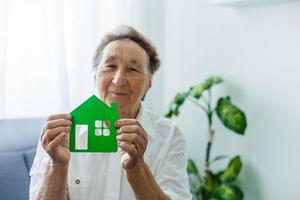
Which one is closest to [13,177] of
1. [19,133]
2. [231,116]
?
[19,133]

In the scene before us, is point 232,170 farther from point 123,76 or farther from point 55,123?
point 55,123

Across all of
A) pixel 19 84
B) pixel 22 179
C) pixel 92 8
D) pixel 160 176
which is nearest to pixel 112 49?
pixel 160 176

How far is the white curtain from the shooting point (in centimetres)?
181

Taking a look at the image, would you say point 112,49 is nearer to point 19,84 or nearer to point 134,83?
point 134,83

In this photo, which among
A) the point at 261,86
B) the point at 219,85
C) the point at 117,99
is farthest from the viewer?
the point at 219,85

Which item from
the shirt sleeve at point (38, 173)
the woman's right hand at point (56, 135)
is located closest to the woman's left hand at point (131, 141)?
the woman's right hand at point (56, 135)

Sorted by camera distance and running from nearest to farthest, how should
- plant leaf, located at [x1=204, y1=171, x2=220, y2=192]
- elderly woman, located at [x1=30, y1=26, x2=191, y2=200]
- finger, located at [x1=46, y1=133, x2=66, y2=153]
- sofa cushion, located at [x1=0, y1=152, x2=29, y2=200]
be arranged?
1. finger, located at [x1=46, y1=133, x2=66, y2=153]
2. elderly woman, located at [x1=30, y1=26, x2=191, y2=200]
3. sofa cushion, located at [x1=0, y1=152, x2=29, y2=200]
4. plant leaf, located at [x1=204, y1=171, x2=220, y2=192]

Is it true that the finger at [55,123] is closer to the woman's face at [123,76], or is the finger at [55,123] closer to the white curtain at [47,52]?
the woman's face at [123,76]

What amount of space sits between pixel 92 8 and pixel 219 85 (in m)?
0.69

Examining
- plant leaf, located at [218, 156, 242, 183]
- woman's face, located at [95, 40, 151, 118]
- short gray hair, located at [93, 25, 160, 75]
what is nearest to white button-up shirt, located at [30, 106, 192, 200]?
woman's face, located at [95, 40, 151, 118]

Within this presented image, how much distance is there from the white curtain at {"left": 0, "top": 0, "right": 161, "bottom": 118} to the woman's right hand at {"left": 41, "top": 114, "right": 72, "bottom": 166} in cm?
75

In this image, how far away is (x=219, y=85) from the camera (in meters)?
2.19

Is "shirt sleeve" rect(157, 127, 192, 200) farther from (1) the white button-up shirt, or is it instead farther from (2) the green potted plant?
(2) the green potted plant

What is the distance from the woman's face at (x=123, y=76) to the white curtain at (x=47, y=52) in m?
0.59
